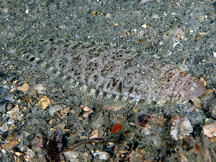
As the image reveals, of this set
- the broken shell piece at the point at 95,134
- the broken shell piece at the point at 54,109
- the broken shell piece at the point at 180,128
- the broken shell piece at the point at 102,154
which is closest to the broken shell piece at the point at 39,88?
the broken shell piece at the point at 54,109

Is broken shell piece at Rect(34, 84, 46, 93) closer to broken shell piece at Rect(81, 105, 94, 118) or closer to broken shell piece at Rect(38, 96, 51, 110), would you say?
broken shell piece at Rect(38, 96, 51, 110)

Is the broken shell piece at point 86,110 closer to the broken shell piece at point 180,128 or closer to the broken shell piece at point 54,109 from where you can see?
the broken shell piece at point 54,109

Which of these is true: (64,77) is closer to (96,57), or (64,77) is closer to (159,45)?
(96,57)

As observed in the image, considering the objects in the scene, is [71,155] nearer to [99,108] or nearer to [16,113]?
[99,108]

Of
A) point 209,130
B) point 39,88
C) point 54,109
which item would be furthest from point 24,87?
point 209,130

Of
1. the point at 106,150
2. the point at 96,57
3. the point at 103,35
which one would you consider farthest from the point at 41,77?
the point at 106,150

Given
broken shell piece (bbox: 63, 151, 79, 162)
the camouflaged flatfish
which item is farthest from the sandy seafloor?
the camouflaged flatfish

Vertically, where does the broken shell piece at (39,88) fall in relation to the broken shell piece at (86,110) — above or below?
above
